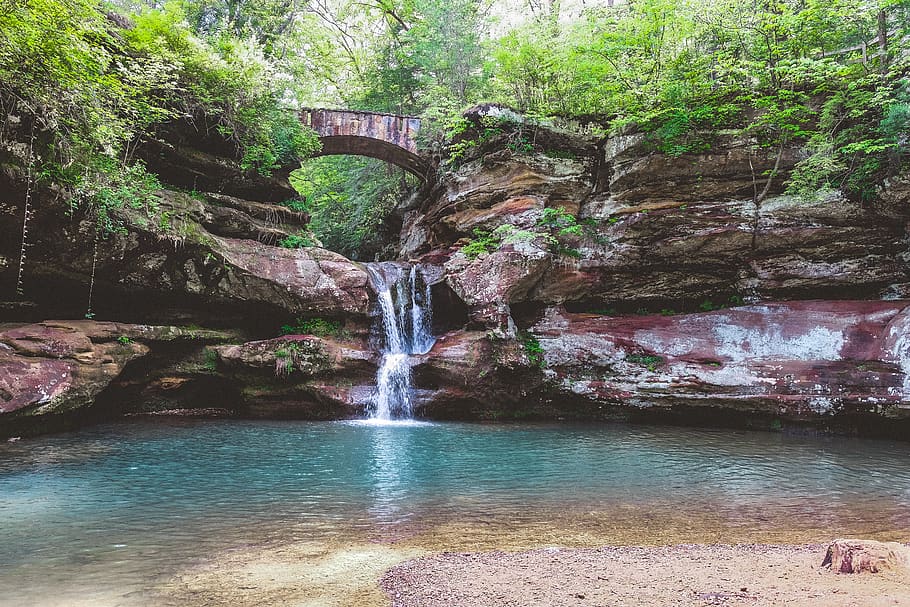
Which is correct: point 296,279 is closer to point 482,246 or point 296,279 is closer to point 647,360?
point 482,246

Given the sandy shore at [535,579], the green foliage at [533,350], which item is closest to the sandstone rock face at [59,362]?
the sandy shore at [535,579]

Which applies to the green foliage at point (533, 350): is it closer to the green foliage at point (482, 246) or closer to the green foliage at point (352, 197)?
the green foliage at point (482, 246)

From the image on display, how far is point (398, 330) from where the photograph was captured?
1512 cm

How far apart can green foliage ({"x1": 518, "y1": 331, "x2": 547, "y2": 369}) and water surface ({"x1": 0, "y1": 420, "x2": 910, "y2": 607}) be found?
3192 mm

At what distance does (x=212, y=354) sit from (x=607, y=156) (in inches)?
510

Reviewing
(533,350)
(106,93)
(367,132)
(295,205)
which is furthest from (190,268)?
(533,350)

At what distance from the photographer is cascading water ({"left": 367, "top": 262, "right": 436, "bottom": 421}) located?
1327 cm

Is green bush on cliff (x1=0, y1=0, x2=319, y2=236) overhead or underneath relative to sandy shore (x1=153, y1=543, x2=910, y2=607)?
overhead

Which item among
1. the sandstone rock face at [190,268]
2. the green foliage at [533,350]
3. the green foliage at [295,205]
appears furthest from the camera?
the green foliage at [295,205]

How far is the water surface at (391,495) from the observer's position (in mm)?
4504

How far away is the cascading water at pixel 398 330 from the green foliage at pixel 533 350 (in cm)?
274

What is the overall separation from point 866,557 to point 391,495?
4.70m

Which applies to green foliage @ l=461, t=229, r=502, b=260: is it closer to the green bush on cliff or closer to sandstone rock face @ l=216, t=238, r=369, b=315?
sandstone rock face @ l=216, t=238, r=369, b=315

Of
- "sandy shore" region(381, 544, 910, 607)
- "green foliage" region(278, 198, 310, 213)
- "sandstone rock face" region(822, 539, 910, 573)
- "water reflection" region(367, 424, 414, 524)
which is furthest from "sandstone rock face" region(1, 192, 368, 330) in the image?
"sandstone rock face" region(822, 539, 910, 573)
